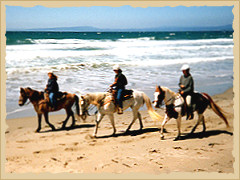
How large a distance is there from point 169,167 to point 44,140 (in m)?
1.83

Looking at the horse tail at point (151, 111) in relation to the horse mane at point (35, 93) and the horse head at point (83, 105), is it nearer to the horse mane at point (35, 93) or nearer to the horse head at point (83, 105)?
the horse head at point (83, 105)

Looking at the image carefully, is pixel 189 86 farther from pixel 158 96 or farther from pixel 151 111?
pixel 151 111

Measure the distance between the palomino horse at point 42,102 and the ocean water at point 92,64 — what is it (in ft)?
0.29

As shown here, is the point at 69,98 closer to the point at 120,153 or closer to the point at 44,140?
the point at 44,140

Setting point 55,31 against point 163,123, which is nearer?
point 163,123

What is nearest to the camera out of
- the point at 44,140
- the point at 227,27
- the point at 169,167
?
the point at 169,167

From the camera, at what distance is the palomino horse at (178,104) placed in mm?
3998

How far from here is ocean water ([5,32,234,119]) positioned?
421 cm

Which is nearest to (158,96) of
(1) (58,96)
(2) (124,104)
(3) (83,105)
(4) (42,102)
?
(2) (124,104)

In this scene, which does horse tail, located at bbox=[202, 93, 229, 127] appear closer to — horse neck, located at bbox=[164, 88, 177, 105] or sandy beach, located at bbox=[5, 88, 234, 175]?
sandy beach, located at bbox=[5, 88, 234, 175]

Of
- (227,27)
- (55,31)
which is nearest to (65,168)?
(55,31)

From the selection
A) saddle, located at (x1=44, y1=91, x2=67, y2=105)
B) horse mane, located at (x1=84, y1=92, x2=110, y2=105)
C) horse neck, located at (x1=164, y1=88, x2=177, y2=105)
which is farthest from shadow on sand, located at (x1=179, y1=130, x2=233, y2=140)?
saddle, located at (x1=44, y1=91, x2=67, y2=105)

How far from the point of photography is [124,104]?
Result: 437cm

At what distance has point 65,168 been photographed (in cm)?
391
